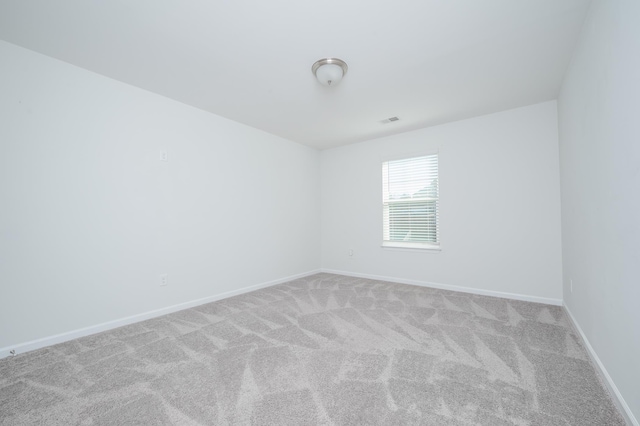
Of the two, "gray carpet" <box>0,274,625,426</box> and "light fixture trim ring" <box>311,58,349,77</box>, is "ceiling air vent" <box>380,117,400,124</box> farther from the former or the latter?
"gray carpet" <box>0,274,625,426</box>

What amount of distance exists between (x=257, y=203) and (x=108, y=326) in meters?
2.34

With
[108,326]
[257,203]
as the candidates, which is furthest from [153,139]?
[108,326]

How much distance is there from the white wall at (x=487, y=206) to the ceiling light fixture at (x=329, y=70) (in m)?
2.31

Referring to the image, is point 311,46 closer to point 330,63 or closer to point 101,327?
point 330,63

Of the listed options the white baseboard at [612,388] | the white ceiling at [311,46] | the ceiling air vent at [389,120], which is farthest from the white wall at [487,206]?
the white baseboard at [612,388]

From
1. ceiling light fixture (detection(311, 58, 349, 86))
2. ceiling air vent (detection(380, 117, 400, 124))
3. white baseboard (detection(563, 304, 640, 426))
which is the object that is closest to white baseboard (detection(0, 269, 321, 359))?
ceiling light fixture (detection(311, 58, 349, 86))

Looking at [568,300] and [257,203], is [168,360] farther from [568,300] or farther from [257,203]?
[568,300]

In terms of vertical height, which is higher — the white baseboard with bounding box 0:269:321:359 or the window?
the window

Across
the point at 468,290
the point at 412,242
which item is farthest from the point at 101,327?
the point at 468,290

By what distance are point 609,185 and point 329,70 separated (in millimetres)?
2224

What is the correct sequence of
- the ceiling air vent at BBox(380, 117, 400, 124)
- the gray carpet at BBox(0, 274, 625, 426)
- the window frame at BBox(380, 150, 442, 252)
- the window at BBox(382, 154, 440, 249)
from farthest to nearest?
the window at BBox(382, 154, 440, 249), the window frame at BBox(380, 150, 442, 252), the ceiling air vent at BBox(380, 117, 400, 124), the gray carpet at BBox(0, 274, 625, 426)

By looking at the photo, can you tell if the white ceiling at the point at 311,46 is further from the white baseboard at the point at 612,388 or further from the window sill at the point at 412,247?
the white baseboard at the point at 612,388

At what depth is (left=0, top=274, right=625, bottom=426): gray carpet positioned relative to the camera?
57.2 inches

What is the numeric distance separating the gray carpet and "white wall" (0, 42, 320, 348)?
43cm
